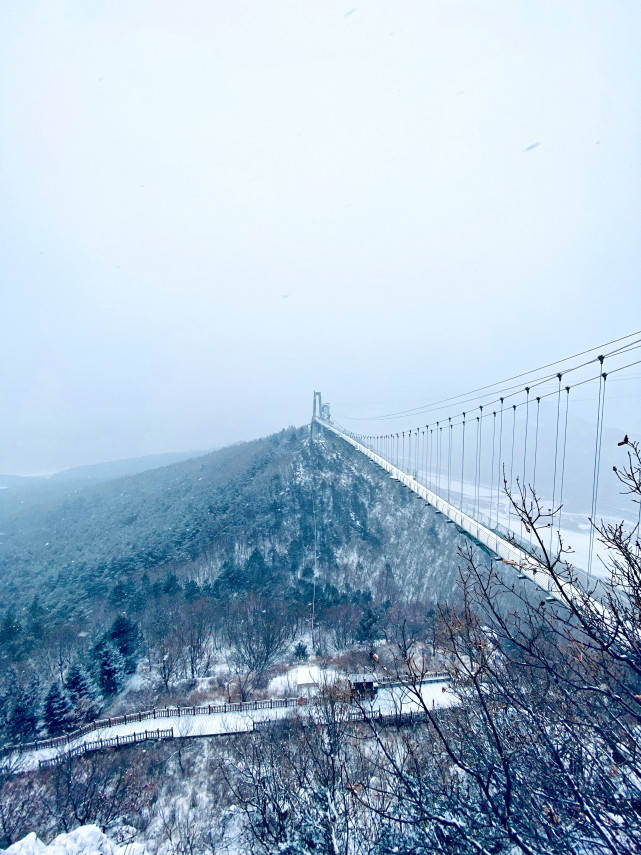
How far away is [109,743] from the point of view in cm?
1008

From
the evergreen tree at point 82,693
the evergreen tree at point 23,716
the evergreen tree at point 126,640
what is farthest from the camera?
the evergreen tree at point 126,640

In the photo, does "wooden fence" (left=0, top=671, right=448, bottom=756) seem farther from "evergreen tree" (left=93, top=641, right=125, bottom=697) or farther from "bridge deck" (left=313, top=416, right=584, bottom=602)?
"bridge deck" (left=313, top=416, right=584, bottom=602)

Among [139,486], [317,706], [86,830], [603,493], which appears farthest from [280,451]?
[603,493]

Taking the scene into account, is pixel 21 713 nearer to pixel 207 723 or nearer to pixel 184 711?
pixel 184 711

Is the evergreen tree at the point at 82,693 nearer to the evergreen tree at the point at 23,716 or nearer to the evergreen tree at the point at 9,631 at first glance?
the evergreen tree at the point at 23,716

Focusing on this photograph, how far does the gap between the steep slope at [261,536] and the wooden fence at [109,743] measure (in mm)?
10434

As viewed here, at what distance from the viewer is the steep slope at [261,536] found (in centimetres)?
2256

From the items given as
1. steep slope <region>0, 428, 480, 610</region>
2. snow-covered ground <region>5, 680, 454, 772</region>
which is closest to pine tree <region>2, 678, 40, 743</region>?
snow-covered ground <region>5, 680, 454, 772</region>

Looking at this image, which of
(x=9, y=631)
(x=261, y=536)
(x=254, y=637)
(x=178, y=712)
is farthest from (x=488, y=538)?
(x=9, y=631)

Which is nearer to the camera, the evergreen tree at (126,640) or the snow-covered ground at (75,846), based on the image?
the snow-covered ground at (75,846)

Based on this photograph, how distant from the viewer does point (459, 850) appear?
12.7 ft

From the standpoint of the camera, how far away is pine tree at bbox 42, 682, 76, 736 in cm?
1123

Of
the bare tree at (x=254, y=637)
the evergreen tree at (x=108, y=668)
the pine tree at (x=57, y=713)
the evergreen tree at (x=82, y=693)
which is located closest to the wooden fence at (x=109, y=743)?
the pine tree at (x=57, y=713)

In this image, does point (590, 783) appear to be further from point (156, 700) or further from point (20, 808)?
point (156, 700)
